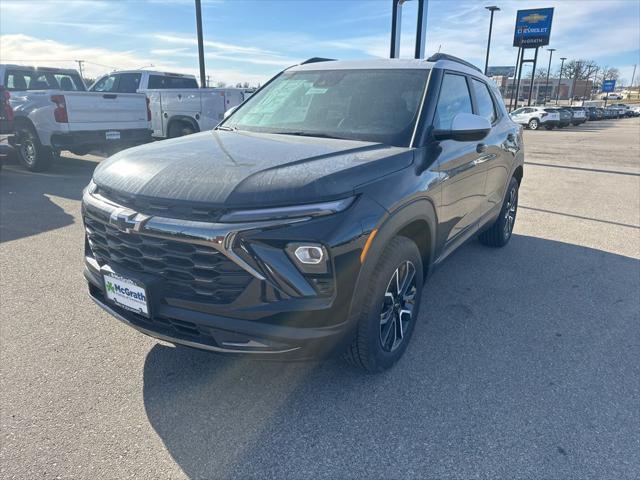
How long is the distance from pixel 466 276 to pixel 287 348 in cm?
290

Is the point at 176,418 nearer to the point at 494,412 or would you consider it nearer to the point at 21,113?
the point at 494,412

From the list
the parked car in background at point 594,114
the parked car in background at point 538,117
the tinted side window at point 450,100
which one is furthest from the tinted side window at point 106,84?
the parked car in background at point 594,114

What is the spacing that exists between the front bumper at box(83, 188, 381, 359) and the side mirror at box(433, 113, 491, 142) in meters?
0.98

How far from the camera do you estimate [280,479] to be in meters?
2.13

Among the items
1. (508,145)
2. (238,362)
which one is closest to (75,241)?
(238,362)

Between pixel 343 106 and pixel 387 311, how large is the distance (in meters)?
1.52

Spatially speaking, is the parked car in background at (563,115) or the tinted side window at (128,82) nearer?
the tinted side window at (128,82)

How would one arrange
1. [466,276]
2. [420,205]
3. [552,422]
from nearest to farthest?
[552,422] < [420,205] < [466,276]

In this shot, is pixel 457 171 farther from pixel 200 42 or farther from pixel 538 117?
pixel 538 117

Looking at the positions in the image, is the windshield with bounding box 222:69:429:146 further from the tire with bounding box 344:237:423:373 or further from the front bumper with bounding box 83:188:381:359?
the front bumper with bounding box 83:188:381:359

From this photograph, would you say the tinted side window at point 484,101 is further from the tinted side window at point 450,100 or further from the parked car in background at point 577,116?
the parked car in background at point 577,116

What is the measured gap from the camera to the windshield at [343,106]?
10.1 ft

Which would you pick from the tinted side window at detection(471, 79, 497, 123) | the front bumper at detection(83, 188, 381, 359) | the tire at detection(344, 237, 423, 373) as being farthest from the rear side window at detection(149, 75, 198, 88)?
the tire at detection(344, 237, 423, 373)

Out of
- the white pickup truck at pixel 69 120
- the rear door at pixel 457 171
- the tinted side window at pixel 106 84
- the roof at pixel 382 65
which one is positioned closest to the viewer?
the rear door at pixel 457 171
